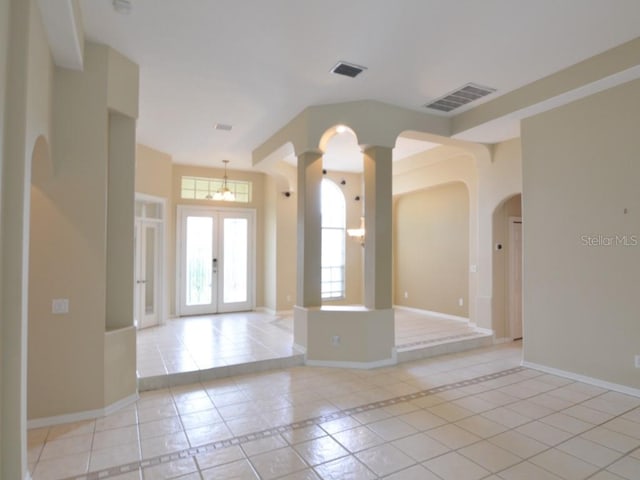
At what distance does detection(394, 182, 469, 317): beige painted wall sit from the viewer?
Result: 707 cm

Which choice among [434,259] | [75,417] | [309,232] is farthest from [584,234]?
[75,417]

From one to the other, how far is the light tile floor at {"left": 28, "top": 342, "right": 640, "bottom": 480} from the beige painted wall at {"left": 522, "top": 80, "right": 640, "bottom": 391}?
1.39ft

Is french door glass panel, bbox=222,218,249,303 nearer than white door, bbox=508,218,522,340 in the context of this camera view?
No

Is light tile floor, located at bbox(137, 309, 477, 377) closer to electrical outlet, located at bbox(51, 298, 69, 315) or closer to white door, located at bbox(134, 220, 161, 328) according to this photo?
white door, located at bbox(134, 220, 161, 328)

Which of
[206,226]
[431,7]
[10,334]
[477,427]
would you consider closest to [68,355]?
[10,334]

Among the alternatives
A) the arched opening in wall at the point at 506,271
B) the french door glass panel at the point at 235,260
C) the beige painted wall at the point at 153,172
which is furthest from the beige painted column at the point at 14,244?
the french door glass panel at the point at 235,260

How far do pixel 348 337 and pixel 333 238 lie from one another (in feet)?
13.5

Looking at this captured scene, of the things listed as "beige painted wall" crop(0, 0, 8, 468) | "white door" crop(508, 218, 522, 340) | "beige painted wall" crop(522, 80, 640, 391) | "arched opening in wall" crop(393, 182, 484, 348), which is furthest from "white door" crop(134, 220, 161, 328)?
"white door" crop(508, 218, 522, 340)

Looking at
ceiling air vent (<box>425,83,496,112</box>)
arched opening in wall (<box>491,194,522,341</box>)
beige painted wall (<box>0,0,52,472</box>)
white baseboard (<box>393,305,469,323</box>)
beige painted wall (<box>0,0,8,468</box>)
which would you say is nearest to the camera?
beige painted wall (<box>0,0,8,468</box>)

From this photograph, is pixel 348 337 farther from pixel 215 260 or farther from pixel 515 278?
pixel 215 260

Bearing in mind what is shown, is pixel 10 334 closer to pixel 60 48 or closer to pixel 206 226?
pixel 60 48

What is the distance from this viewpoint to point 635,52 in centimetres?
332

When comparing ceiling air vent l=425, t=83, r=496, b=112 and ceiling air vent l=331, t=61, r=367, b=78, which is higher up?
ceiling air vent l=425, t=83, r=496, b=112

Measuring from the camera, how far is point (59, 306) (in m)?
3.12
